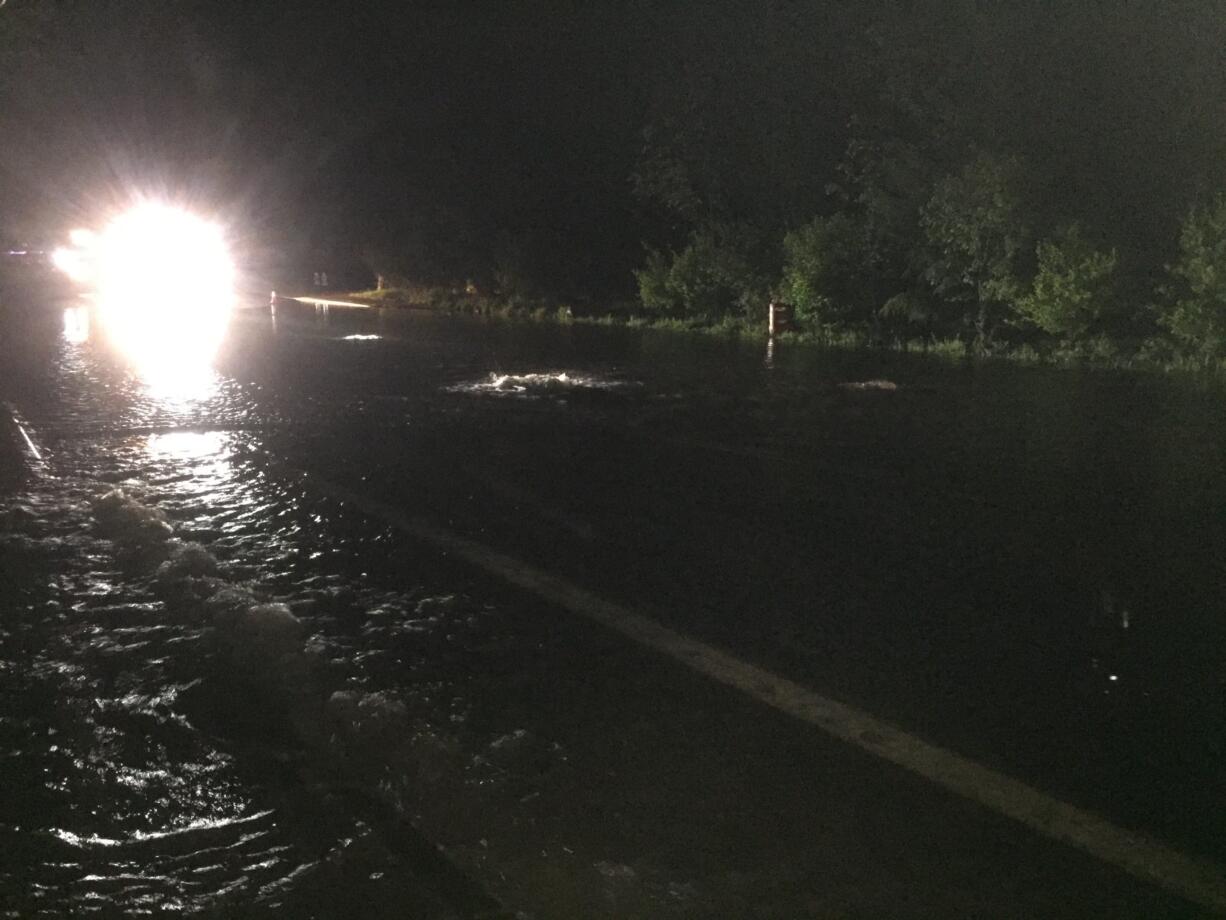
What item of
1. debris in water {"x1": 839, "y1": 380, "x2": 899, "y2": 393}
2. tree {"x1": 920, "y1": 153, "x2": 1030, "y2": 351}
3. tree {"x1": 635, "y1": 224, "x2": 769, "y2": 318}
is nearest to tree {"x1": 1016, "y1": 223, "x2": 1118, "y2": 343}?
tree {"x1": 920, "y1": 153, "x2": 1030, "y2": 351}

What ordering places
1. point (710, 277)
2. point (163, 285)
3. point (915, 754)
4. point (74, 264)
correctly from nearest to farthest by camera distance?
point (915, 754) → point (710, 277) → point (163, 285) → point (74, 264)

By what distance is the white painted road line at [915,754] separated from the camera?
395 cm

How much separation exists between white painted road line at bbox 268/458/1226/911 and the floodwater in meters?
0.13

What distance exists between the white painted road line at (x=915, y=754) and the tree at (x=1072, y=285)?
15616 millimetres

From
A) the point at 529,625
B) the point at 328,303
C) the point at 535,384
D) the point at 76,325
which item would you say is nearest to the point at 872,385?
the point at 535,384

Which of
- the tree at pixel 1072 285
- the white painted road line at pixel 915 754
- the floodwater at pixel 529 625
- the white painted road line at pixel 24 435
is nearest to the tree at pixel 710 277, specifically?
the tree at pixel 1072 285

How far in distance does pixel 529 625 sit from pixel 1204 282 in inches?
626

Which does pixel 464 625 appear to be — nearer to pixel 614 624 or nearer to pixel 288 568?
pixel 614 624

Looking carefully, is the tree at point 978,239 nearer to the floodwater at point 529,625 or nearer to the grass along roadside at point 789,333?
the grass along roadside at point 789,333

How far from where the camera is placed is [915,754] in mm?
4828

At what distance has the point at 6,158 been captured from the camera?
6294cm

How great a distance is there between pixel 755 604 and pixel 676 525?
1.92 metres

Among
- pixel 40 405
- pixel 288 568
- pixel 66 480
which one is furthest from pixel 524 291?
pixel 288 568

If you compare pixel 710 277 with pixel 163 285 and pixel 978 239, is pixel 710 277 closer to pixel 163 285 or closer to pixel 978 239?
pixel 978 239
